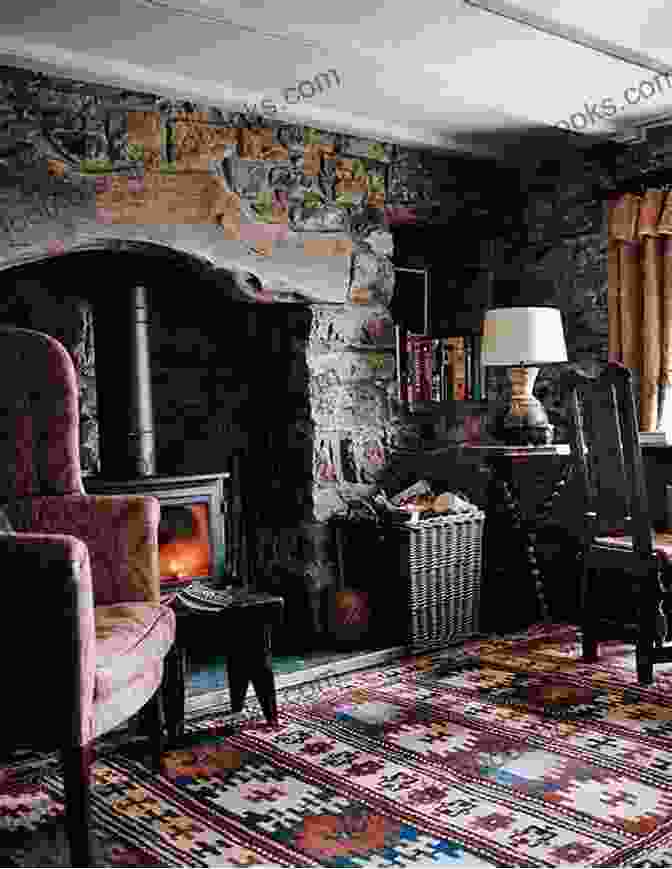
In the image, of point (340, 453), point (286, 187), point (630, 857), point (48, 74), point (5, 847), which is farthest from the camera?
point (340, 453)

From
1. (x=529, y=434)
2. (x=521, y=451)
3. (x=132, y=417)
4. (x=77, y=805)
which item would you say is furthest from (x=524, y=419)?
(x=77, y=805)

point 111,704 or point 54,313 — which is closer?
point 111,704

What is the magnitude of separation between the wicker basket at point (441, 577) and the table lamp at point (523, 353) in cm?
44

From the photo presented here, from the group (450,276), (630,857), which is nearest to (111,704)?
(630,857)

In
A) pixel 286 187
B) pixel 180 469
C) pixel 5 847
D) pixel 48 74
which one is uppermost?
pixel 48 74

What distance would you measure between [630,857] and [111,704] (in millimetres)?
1216

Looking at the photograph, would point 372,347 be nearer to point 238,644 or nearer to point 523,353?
point 523,353

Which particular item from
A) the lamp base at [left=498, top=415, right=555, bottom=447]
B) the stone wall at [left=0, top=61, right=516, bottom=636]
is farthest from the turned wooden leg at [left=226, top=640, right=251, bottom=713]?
the lamp base at [left=498, top=415, right=555, bottom=447]

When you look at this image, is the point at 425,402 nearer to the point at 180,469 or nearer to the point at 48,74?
the point at 180,469

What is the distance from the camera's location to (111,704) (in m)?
2.18

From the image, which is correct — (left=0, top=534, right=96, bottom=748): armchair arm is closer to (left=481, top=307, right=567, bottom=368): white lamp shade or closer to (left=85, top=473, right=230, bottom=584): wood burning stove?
(left=85, top=473, right=230, bottom=584): wood burning stove

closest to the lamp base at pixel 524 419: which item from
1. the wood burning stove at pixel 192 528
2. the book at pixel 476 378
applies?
the book at pixel 476 378

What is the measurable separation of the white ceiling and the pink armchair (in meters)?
1.03

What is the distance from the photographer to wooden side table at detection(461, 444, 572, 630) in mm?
4152
